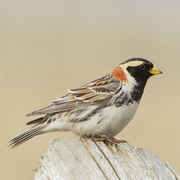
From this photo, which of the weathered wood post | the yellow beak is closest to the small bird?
the yellow beak

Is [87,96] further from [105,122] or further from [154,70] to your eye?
[154,70]

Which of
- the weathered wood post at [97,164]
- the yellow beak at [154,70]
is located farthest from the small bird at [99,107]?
the weathered wood post at [97,164]

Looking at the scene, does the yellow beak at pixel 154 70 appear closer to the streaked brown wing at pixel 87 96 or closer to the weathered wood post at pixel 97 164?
the streaked brown wing at pixel 87 96

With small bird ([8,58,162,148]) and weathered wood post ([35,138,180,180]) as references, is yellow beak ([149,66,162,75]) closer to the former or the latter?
small bird ([8,58,162,148])

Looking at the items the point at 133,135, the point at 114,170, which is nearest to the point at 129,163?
the point at 114,170

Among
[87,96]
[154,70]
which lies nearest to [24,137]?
[87,96]
